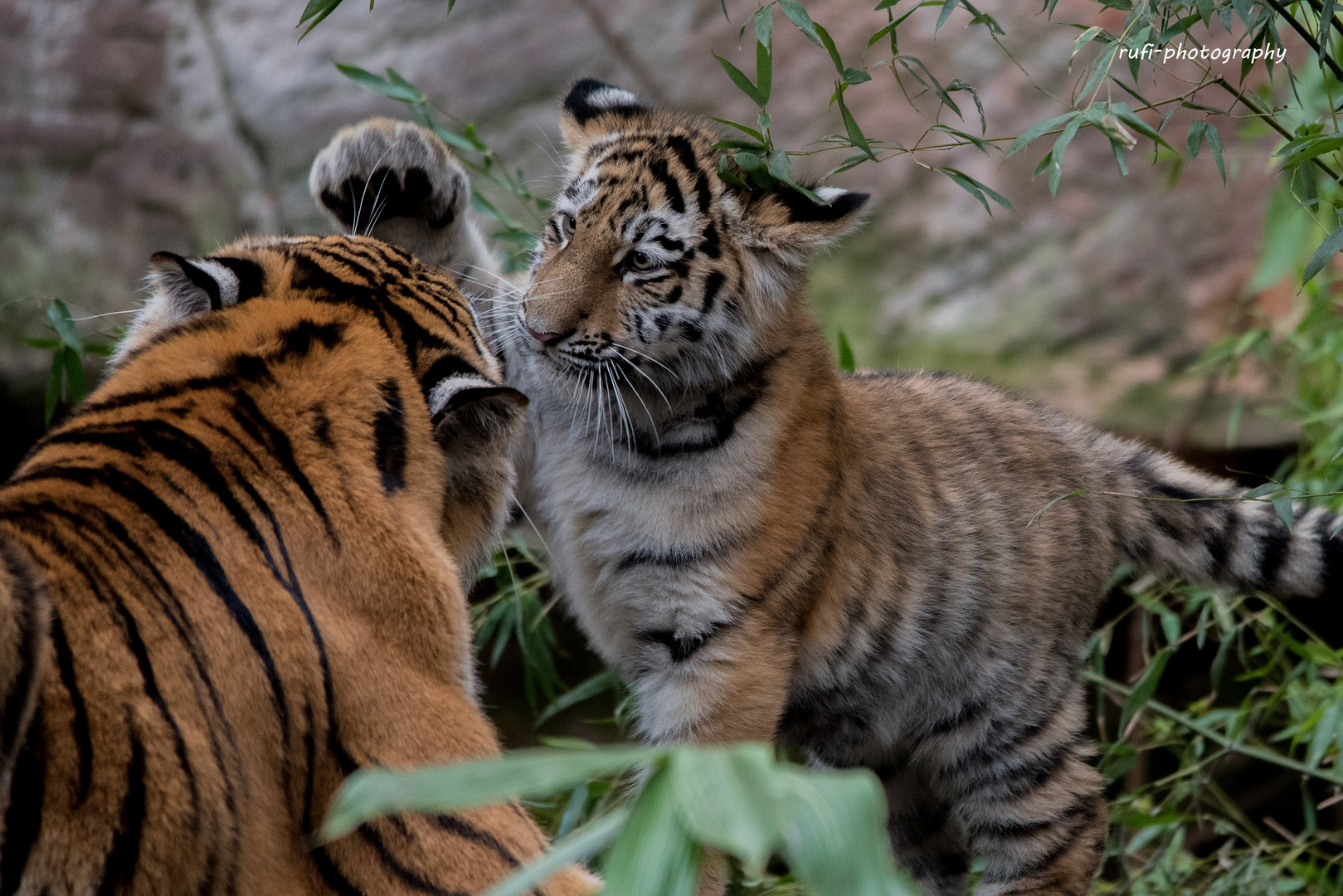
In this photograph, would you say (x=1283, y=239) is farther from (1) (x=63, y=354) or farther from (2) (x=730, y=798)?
(2) (x=730, y=798)

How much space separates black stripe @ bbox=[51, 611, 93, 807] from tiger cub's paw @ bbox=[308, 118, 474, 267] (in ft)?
4.52

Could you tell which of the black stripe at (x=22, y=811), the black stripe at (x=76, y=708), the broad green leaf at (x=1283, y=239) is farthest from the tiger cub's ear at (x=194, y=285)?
the broad green leaf at (x=1283, y=239)

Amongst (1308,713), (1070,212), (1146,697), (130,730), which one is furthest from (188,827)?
(1070,212)

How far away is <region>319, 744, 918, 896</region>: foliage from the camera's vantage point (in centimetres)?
63

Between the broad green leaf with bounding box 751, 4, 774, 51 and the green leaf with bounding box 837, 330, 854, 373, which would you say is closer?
the broad green leaf with bounding box 751, 4, 774, 51

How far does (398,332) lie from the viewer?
1.57m

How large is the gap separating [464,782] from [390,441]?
833 millimetres

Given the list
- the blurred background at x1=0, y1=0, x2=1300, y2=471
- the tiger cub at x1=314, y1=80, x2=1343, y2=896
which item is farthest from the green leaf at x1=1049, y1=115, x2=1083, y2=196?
the blurred background at x1=0, y1=0, x2=1300, y2=471

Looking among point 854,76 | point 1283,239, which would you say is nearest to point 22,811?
point 854,76

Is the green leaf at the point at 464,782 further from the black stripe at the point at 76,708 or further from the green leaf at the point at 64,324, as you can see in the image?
the green leaf at the point at 64,324

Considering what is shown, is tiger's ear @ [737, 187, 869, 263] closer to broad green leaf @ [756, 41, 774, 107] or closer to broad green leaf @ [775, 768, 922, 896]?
broad green leaf @ [756, 41, 774, 107]

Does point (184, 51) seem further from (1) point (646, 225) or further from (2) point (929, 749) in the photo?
(2) point (929, 749)

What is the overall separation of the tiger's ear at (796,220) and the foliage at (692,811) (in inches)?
66.6

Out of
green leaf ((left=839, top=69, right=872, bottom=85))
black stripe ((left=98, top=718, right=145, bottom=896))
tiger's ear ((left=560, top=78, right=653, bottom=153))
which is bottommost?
black stripe ((left=98, top=718, right=145, bottom=896))
